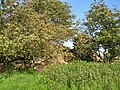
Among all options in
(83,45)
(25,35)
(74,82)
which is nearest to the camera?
(74,82)

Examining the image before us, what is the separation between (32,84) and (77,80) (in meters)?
2.42

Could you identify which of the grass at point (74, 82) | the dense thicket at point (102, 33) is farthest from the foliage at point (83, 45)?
the grass at point (74, 82)

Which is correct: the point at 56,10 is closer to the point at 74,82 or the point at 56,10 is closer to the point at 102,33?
the point at 102,33

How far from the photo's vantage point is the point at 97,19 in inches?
1113

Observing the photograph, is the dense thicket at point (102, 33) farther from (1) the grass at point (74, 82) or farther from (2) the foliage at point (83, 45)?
(1) the grass at point (74, 82)

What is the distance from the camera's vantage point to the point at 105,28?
27938 mm

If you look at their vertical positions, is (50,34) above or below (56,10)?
below

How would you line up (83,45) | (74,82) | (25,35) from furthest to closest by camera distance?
(83,45) < (25,35) < (74,82)

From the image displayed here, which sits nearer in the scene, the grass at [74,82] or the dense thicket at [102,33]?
the grass at [74,82]

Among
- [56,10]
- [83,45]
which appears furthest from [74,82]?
[56,10]

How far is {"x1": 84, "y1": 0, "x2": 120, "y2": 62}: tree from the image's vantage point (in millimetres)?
27219

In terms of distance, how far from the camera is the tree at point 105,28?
Result: 27.2 meters

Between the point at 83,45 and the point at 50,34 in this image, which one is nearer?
the point at 50,34

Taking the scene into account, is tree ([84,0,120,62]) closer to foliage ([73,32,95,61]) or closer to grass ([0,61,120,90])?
foliage ([73,32,95,61])
